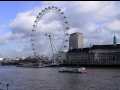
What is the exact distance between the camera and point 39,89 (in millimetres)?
33281

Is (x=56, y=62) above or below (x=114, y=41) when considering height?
below

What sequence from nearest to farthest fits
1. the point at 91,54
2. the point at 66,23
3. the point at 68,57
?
1. the point at 66,23
2. the point at 91,54
3. the point at 68,57

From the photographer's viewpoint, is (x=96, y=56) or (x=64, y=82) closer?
(x=64, y=82)

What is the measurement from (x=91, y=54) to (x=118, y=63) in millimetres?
12983

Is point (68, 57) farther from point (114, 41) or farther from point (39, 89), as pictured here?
point (39, 89)

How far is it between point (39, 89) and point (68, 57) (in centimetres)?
9914

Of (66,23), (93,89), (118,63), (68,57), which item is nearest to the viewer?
(93,89)

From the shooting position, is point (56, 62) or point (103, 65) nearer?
point (103, 65)

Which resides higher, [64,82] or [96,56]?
[64,82]

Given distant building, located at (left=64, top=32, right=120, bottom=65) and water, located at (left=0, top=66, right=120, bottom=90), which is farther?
distant building, located at (left=64, top=32, right=120, bottom=65)

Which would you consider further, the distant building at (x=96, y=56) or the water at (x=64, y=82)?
the distant building at (x=96, y=56)

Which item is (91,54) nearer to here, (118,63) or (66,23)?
(118,63)

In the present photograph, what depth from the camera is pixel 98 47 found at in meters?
126

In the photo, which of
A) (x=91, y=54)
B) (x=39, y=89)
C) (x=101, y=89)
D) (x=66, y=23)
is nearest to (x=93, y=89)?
(x=101, y=89)
